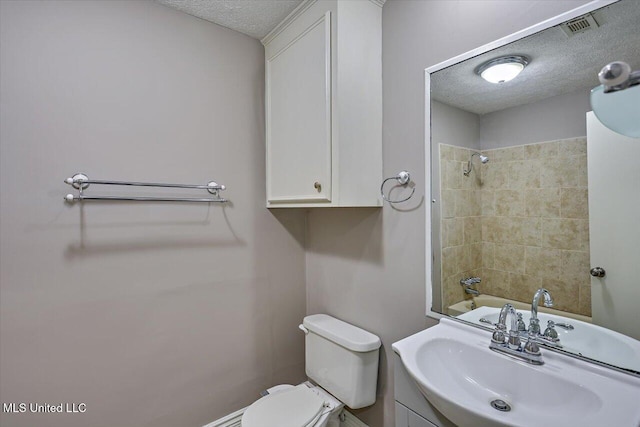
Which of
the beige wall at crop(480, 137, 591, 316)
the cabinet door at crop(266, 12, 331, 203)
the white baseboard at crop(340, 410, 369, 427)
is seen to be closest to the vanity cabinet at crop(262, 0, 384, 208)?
the cabinet door at crop(266, 12, 331, 203)

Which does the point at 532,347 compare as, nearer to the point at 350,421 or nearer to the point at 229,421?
the point at 350,421

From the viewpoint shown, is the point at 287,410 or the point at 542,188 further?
the point at 287,410

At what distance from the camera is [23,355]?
1197 mm

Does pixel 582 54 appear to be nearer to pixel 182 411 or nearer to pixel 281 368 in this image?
pixel 281 368

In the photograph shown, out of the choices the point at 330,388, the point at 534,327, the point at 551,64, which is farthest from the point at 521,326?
the point at 330,388

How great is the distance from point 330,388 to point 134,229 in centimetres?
127

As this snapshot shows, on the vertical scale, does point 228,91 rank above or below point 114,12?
below

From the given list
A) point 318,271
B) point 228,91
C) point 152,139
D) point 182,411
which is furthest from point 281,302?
point 228,91

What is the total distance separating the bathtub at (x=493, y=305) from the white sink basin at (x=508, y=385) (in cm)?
8

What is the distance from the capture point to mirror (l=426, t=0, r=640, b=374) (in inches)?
34.8

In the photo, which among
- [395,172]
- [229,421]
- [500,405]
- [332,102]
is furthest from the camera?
[229,421]

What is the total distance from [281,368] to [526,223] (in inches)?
63.4

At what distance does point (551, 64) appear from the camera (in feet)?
3.34

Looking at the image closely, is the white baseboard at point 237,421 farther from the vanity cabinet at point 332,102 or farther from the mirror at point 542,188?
the vanity cabinet at point 332,102
